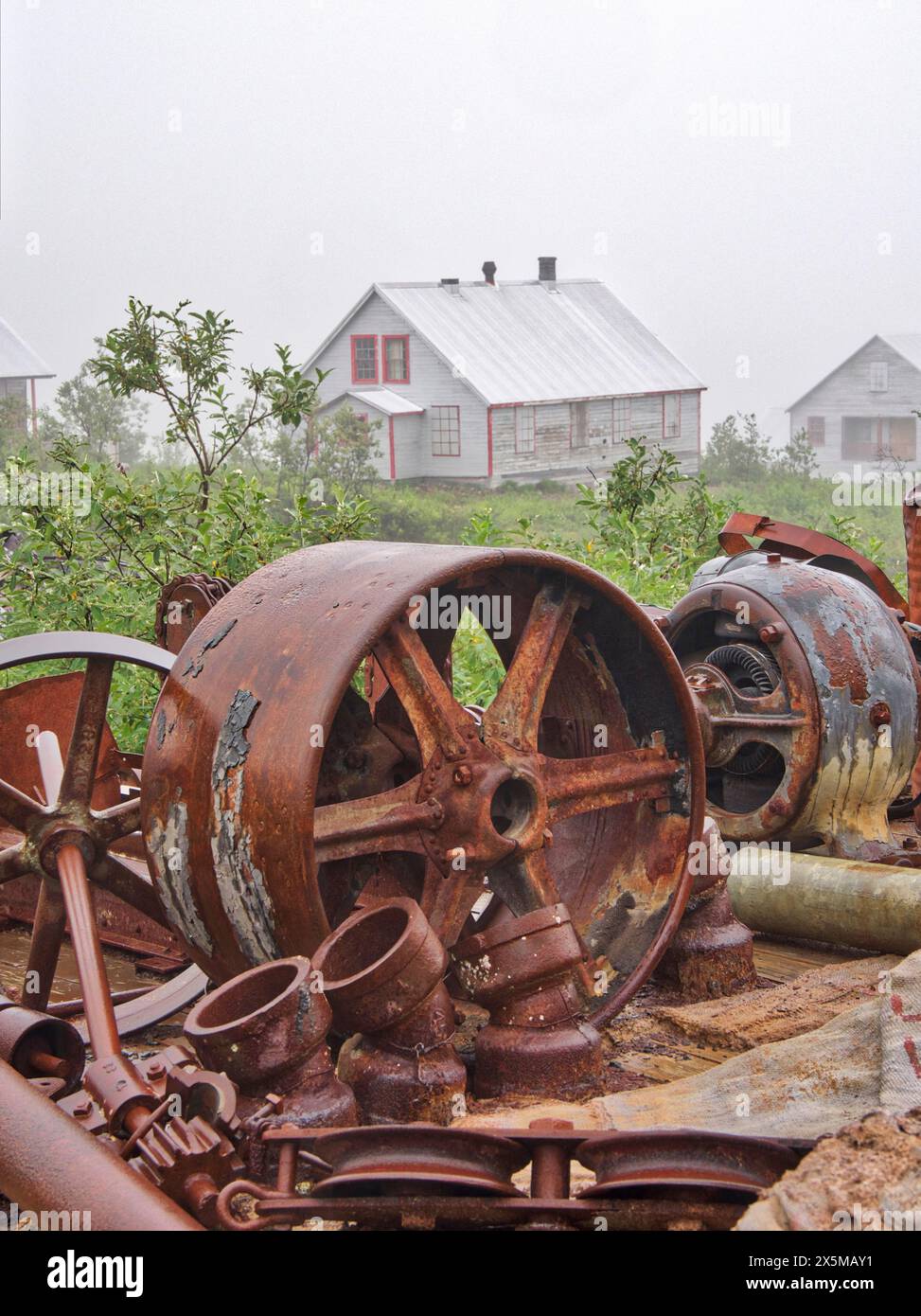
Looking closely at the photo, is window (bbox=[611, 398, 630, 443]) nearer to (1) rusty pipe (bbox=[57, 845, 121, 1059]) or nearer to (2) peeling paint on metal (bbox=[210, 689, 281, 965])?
(1) rusty pipe (bbox=[57, 845, 121, 1059])

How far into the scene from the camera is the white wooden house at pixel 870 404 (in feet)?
73.3

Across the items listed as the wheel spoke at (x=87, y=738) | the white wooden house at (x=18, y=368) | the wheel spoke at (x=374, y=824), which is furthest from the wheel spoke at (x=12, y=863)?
the white wooden house at (x=18, y=368)

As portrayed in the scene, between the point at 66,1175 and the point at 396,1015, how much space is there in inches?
29.9

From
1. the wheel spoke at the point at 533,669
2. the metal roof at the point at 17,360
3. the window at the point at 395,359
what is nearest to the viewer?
the wheel spoke at the point at 533,669

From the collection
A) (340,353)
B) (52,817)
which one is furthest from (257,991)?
(340,353)

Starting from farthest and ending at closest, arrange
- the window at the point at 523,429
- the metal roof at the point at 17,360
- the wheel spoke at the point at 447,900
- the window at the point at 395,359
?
the window at the point at 395,359 < the window at the point at 523,429 < the metal roof at the point at 17,360 < the wheel spoke at the point at 447,900

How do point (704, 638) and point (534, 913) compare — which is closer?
point (534, 913)

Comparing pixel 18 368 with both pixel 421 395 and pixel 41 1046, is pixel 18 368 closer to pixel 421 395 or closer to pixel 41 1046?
pixel 421 395

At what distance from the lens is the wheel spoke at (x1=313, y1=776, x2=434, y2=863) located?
289 cm

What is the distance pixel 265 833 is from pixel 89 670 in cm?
109

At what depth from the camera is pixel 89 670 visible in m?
3.58

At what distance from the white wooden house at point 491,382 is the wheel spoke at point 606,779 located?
15.0 meters

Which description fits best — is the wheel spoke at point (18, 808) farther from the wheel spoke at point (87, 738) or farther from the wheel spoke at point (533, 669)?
the wheel spoke at point (533, 669)
